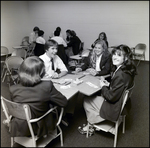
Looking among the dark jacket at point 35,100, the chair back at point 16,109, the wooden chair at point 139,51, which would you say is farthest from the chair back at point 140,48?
the chair back at point 16,109

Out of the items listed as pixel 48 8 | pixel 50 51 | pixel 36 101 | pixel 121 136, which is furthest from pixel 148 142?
pixel 48 8

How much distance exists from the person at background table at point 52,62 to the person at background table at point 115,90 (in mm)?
611

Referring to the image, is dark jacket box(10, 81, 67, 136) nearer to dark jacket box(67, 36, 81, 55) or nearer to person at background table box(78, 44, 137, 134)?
person at background table box(78, 44, 137, 134)

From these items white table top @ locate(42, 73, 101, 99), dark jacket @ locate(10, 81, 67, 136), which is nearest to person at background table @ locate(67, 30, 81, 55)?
white table top @ locate(42, 73, 101, 99)

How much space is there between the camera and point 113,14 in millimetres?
5824

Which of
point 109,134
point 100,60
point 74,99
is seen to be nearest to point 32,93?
point 74,99

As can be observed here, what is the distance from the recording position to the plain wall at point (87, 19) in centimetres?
521

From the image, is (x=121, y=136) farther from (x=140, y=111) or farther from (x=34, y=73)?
(x=34, y=73)

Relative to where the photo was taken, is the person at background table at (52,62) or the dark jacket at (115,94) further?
the person at background table at (52,62)

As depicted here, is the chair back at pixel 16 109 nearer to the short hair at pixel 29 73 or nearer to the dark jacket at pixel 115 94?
A: the short hair at pixel 29 73

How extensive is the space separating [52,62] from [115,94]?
1.11 m

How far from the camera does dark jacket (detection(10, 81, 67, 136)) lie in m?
1.29

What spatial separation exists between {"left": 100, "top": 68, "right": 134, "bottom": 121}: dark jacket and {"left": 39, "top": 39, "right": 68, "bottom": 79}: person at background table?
73cm

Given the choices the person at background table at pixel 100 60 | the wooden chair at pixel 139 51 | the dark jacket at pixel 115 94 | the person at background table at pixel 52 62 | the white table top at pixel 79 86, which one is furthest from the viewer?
the wooden chair at pixel 139 51
